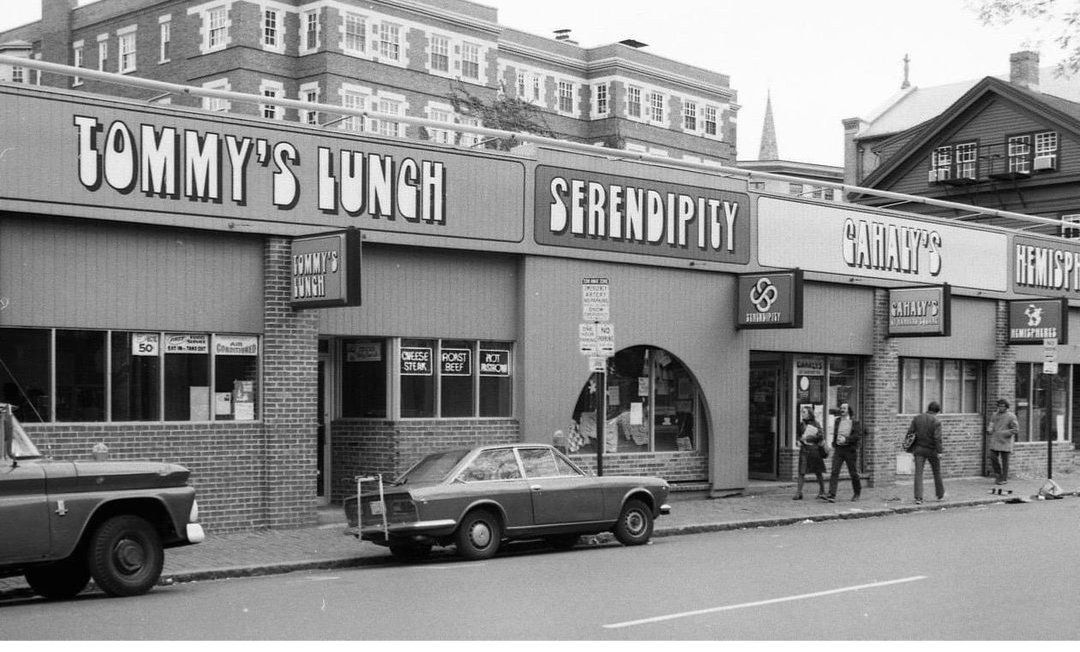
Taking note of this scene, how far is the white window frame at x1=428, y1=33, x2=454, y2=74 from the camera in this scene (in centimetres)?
5519

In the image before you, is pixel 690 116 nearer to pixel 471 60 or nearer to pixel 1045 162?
pixel 471 60

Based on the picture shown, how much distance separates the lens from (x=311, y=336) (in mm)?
17562

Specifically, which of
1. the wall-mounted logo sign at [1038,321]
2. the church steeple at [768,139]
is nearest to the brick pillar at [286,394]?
the wall-mounted logo sign at [1038,321]

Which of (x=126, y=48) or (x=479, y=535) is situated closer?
(x=479, y=535)

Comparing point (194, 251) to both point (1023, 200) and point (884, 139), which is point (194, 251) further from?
point (884, 139)

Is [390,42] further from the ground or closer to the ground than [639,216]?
further from the ground

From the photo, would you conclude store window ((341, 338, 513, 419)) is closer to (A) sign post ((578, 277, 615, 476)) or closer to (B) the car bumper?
(A) sign post ((578, 277, 615, 476))

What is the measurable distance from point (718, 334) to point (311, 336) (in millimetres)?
8148

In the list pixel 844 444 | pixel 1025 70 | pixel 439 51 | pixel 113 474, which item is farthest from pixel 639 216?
pixel 1025 70

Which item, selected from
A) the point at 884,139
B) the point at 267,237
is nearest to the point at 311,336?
the point at 267,237

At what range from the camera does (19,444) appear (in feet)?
37.7

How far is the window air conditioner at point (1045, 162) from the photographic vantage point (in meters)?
47.0

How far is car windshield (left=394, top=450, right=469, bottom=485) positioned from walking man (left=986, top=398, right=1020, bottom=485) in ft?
49.3

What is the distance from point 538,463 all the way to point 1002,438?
1436cm
